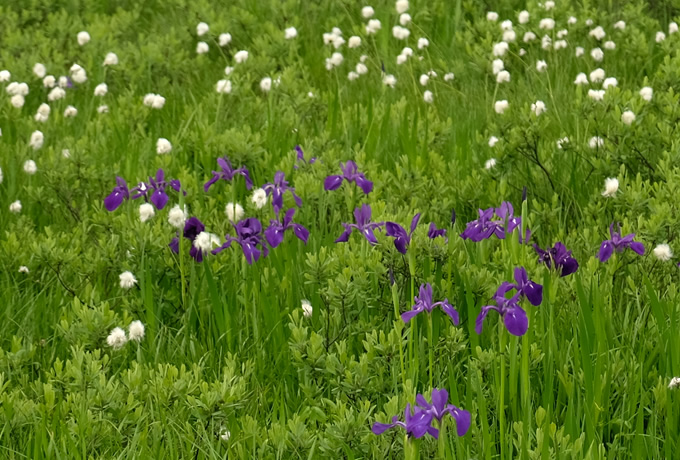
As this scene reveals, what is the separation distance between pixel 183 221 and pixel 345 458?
118 cm

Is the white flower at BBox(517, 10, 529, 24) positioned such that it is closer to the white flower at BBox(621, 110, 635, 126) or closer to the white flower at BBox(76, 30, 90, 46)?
the white flower at BBox(621, 110, 635, 126)

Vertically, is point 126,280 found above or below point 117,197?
below

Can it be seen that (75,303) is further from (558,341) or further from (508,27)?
(508,27)

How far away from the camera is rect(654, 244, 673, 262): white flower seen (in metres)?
3.27

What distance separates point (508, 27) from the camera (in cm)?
634

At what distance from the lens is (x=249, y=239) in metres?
3.25

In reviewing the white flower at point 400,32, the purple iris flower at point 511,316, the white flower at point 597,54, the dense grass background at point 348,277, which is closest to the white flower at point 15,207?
the dense grass background at point 348,277

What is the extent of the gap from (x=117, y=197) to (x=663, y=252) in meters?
2.11

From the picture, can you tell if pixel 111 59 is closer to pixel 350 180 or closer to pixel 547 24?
pixel 547 24

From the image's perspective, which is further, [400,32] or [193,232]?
[400,32]

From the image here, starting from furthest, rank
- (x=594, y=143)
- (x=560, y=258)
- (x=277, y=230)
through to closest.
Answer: (x=594, y=143), (x=277, y=230), (x=560, y=258)

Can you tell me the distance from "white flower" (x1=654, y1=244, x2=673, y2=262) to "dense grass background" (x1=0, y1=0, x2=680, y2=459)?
0.05 m

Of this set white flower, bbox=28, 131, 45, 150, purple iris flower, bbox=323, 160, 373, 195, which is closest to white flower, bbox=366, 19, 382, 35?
white flower, bbox=28, 131, 45, 150

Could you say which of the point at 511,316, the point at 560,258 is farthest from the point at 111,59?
the point at 511,316
